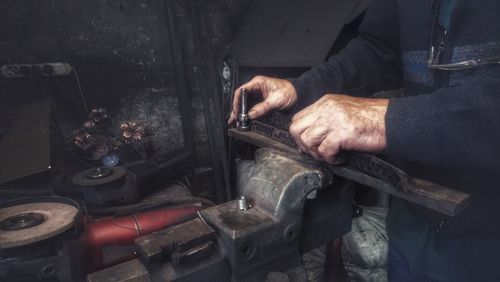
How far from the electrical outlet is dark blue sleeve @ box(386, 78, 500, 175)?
311 cm

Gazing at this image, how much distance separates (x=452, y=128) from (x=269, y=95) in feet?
2.73

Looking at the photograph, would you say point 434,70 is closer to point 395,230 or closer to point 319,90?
point 319,90

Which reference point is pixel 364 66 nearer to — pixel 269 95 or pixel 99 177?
pixel 269 95

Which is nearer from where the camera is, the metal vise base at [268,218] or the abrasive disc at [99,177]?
the metal vise base at [268,218]

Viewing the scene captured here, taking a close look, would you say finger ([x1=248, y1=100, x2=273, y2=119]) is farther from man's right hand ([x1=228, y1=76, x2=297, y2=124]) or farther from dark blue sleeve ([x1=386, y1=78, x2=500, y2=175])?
dark blue sleeve ([x1=386, y1=78, x2=500, y2=175])

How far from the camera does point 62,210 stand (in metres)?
1.47

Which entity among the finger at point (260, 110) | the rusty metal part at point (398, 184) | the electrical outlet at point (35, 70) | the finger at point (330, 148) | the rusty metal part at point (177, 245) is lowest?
the rusty metal part at point (177, 245)

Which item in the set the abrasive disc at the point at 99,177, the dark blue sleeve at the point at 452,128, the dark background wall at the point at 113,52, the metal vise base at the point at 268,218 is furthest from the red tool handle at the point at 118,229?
the dark background wall at the point at 113,52

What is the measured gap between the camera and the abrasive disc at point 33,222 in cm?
124

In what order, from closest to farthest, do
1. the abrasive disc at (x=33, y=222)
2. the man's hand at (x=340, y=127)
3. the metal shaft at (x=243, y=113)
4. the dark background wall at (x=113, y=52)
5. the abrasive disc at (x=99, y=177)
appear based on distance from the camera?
the man's hand at (x=340, y=127)
the abrasive disc at (x=33, y=222)
the metal shaft at (x=243, y=113)
the abrasive disc at (x=99, y=177)
the dark background wall at (x=113, y=52)

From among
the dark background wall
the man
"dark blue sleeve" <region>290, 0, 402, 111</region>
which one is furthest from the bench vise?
the dark background wall

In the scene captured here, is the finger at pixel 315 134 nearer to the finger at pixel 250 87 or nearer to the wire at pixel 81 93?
the finger at pixel 250 87

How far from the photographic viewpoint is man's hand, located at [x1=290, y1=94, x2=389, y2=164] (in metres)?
0.93

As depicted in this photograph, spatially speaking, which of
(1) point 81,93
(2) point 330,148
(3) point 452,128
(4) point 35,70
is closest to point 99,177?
(1) point 81,93
